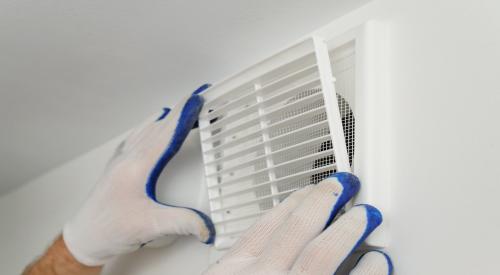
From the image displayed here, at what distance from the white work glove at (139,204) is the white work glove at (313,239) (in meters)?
0.22

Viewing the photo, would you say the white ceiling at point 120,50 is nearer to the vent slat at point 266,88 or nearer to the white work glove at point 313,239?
the vent slat at point 266,88

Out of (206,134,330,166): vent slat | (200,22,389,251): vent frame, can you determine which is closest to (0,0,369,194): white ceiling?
(200,22,389,251): vent frame

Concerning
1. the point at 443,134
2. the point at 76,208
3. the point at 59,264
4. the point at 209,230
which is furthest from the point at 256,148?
the point at 76,208

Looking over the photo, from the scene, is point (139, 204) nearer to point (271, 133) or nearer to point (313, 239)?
point (271, 133)

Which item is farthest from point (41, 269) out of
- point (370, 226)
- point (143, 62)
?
point (370, 226)

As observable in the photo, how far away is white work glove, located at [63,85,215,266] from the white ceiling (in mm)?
107

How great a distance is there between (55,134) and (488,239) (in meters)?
1.11

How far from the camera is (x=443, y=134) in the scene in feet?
2.11

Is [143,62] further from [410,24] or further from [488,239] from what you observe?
[488,239]

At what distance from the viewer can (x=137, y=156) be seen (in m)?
0.95

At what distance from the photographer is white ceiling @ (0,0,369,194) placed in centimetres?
85

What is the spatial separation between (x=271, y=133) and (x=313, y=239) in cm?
24

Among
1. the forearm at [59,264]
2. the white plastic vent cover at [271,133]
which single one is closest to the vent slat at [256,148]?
the white plastic vent cover at [271,133]

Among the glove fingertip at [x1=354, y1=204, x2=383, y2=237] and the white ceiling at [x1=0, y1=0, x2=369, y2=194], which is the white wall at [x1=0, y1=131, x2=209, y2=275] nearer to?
the white ceiling at [x1=0, y1=0, x2=369, y2=194]
